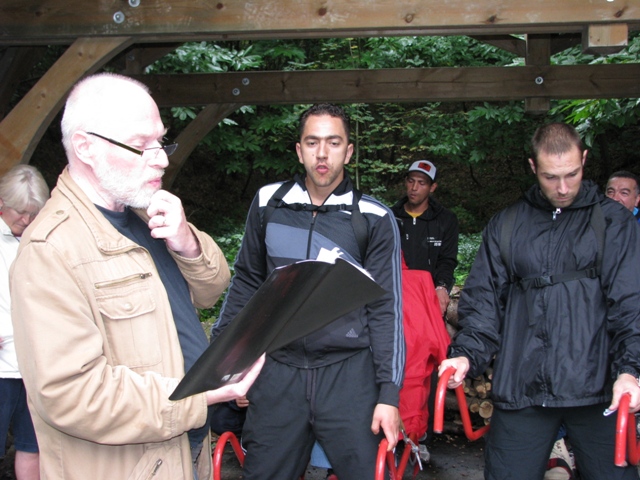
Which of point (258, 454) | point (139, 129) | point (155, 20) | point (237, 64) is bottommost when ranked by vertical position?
point (258, 454)

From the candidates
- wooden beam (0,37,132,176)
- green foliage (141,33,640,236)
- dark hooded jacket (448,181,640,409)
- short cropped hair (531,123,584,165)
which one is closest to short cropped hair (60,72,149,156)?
dark hooded jacket (448,181,640,409)

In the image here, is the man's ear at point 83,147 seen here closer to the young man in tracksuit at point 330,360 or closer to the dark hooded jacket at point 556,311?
the young man in tracksuit at point 330,360

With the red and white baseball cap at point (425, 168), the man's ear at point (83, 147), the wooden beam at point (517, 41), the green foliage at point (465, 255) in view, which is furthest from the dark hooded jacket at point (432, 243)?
the green foliage at point (465, 255)

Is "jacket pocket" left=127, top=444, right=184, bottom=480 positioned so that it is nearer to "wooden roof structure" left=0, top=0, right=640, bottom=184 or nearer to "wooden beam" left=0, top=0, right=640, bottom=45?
"wooden roof structure" left=0, top=0, right=640, bottom=184

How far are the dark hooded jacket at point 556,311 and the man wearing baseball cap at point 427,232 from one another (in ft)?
8.26

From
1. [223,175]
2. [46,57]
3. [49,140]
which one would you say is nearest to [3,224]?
[46,57]

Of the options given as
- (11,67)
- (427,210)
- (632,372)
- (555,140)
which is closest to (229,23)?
(555,140)

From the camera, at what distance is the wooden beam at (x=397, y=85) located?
21.6 ft

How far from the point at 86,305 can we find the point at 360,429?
136 centimetres

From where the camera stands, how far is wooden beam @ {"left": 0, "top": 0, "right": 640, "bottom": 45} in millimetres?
3766

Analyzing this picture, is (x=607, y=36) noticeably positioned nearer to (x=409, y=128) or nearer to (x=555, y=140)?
(x=555, y=140)

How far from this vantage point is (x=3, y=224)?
11.5 feet

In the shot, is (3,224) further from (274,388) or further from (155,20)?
(274,388)

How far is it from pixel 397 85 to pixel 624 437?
5090 millimetres
